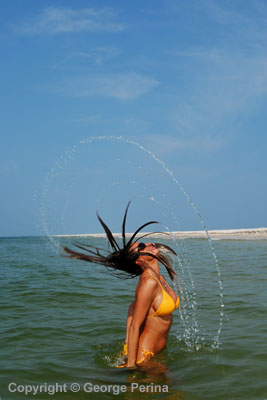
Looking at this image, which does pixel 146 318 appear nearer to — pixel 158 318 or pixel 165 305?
pixel 158 318

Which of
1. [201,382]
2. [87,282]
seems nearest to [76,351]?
[201,382]

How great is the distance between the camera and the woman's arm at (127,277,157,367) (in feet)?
15.2

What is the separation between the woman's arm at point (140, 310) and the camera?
4.64 m

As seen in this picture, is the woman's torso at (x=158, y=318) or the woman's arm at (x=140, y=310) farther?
the woman's torso at (x=158, y=318)

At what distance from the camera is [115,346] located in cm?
662

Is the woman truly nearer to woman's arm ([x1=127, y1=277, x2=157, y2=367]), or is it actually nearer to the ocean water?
woman's arm ([x1=127, y1=277, x2=157, y2=367])

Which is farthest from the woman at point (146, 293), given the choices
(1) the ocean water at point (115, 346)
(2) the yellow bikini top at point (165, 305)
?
(1) the ocean water at point (115, 346)

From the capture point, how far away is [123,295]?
10.9m

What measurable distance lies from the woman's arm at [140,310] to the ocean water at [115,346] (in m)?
0.40

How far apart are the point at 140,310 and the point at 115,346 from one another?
7.56ft

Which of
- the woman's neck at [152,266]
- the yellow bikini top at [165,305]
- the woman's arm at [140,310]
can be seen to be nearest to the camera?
the woman's arm at [140,310]

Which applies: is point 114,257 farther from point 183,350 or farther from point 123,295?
point 123,295

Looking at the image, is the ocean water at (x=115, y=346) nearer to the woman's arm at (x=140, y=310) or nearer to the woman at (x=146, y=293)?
the woman at (x=146, y=293)

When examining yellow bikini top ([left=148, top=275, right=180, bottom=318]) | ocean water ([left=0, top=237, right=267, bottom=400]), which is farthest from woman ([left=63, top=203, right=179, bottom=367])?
ocean water ([left=0, top=237, right=267, bottom=400])
